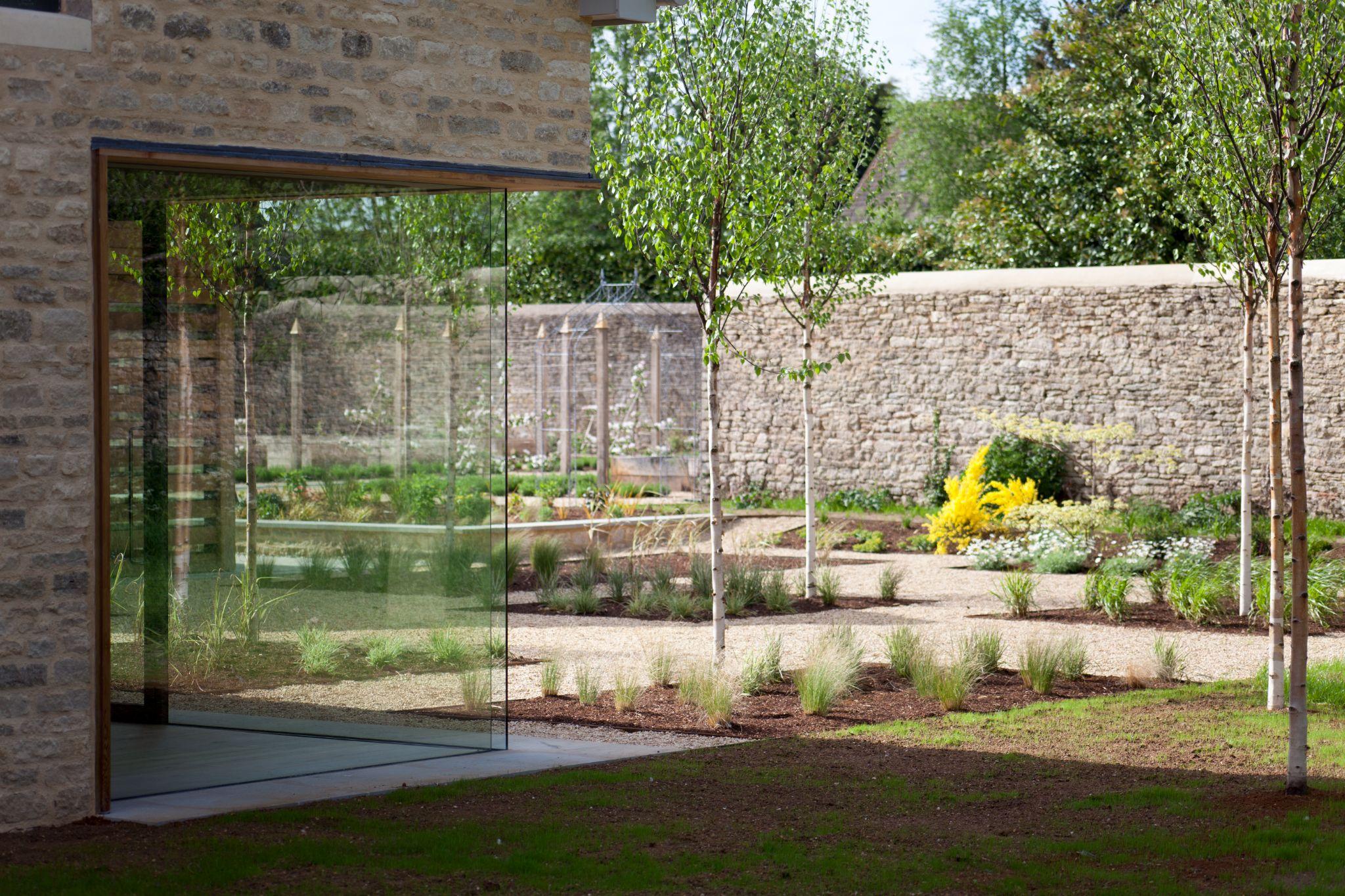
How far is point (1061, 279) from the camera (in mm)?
16531

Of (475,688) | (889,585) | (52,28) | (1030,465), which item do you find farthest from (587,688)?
(1030,465)

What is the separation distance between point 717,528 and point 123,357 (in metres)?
3.67

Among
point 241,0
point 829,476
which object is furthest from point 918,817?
point 829,476

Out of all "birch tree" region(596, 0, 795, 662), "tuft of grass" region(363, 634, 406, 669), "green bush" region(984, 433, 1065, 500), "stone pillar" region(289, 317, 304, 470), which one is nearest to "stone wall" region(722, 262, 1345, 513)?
"green bush" region(984, 433, 1065, 500)

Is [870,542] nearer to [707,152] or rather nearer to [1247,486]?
[1247,486]

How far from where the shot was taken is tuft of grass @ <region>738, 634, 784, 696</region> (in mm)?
8258

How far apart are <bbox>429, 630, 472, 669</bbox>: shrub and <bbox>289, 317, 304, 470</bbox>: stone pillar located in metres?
0.99

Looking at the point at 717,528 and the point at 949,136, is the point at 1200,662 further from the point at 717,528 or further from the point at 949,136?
→ the point at 949,136

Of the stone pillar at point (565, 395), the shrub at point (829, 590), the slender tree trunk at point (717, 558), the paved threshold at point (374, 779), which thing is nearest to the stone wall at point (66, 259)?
the paved threshold at point (374, 779)

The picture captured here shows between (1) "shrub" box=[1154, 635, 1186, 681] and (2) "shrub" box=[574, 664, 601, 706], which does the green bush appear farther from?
(2) "shrub" box=[574, 664, 601, 706]

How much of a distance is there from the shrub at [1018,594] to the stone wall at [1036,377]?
16.3 ft

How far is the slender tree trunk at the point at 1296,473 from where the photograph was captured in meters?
5.64

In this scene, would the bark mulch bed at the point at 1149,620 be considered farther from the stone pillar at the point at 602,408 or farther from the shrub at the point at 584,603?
the stone pillar at the point at 602,408

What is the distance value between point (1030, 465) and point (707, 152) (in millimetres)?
8940
